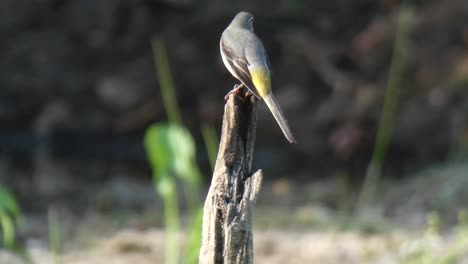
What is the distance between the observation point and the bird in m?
3.38

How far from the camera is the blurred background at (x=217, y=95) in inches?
303

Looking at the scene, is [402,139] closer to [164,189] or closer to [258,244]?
[258,244]

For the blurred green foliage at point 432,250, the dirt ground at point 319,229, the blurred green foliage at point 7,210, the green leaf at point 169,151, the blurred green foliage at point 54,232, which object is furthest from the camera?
the blurred green foliage at point 54,232

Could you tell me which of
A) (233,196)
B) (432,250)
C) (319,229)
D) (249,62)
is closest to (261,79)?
(249,62)

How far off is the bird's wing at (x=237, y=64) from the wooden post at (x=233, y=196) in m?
0.38

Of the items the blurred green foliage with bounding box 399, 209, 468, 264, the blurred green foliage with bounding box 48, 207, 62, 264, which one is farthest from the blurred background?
the blurred green foliage with bounding box 399, 209, 468, 264

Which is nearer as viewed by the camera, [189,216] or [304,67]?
[189,216]

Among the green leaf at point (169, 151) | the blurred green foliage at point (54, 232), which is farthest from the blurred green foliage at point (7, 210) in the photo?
the blurred green foliage at point (54, 232)

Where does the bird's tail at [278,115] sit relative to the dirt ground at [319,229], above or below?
below

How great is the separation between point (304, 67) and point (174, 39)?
45.4 inches

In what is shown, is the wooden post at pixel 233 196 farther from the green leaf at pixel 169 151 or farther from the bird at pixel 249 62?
the green leaf at pixel 169 151

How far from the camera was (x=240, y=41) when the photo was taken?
367cm

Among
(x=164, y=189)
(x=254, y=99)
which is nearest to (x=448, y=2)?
(x=164, y=189)

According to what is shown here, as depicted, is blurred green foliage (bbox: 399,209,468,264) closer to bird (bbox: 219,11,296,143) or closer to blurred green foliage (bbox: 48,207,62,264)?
bird (bbox: 219,11,296,143)
